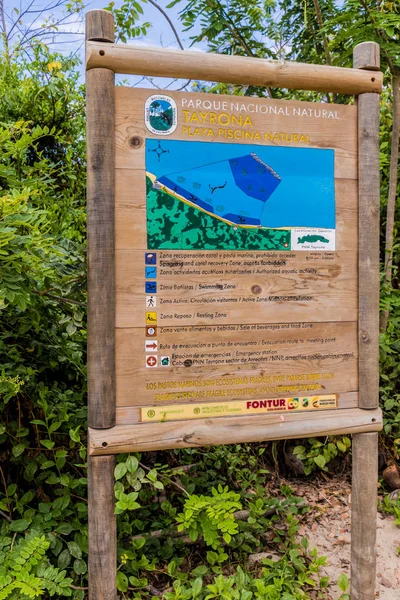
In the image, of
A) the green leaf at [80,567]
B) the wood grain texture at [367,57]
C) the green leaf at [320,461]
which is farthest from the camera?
the green leaf at [320,461]

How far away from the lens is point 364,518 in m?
2.51

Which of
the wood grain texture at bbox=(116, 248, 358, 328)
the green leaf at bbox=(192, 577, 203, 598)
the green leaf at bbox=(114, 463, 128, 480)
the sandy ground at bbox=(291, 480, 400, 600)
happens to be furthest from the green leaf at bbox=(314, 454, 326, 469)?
the green leaf at bbox=(114, 463, 128, 480)

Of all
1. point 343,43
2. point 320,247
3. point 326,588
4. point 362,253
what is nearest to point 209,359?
point 320,247

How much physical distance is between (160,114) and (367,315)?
52.1 inches

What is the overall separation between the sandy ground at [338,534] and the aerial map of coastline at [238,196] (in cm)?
188

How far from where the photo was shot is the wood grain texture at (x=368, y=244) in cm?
248

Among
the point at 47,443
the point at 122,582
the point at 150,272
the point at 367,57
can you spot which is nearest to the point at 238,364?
the point at 150,272

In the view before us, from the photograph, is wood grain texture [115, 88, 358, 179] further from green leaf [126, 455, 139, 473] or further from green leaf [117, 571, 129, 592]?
green leaf [117, 571, 129, 592]

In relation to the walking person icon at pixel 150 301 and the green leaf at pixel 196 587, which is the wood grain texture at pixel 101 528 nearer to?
the green leaf at pixel 196 587

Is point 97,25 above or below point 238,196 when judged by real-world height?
above

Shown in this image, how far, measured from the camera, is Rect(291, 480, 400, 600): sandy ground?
9.76 feet

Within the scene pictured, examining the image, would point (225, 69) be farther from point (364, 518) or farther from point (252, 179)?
point (364, 518)

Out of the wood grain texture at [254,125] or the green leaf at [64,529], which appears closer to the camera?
the wood grain texture at [254,125]

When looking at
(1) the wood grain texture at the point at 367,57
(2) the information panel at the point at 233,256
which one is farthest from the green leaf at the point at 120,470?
(1) the wood grain texture at the point at 367,57
